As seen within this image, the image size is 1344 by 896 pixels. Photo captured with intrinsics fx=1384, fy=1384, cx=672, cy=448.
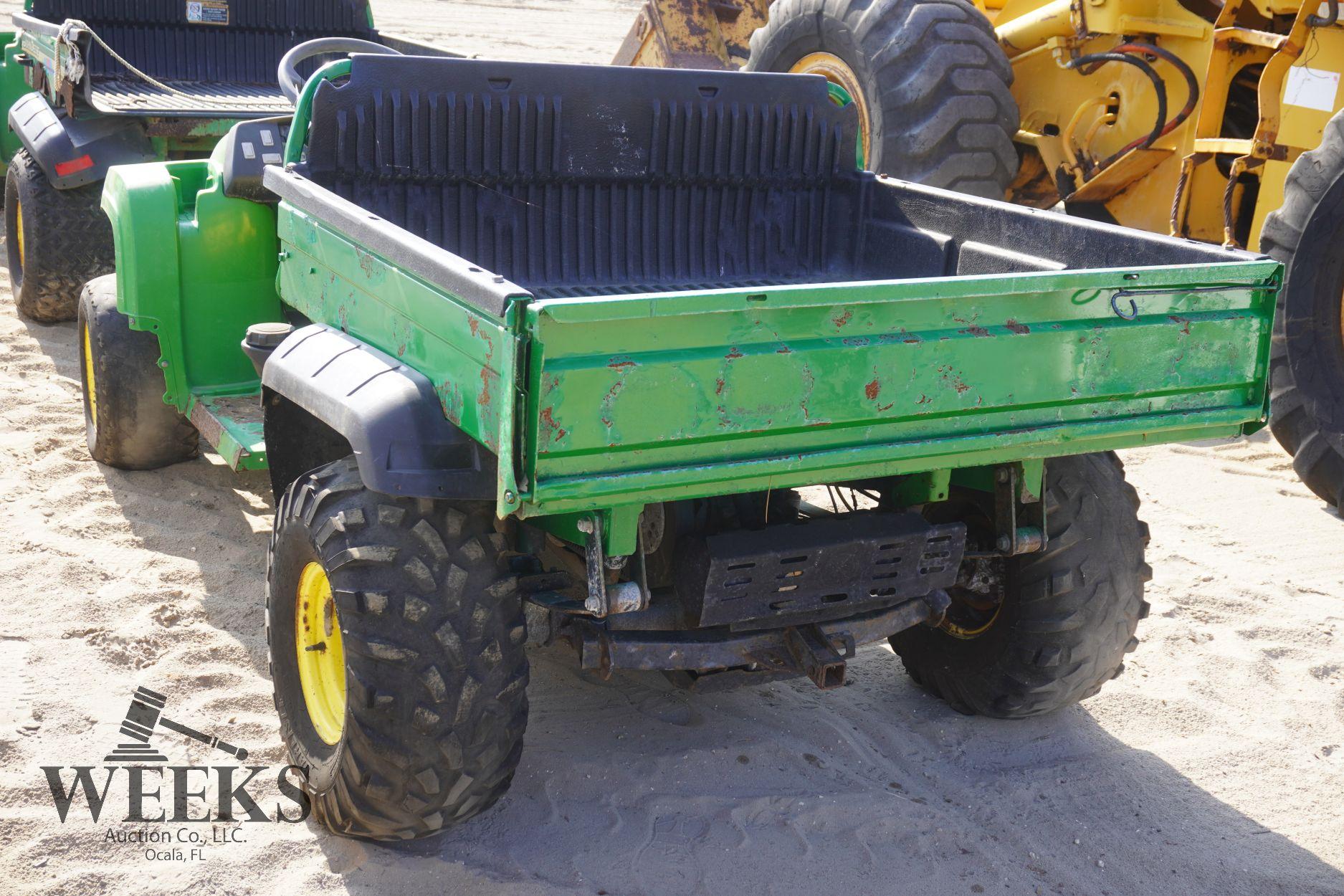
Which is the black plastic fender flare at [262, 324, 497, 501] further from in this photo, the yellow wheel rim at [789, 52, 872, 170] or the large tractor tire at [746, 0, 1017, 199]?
the yellow wheel rim at [789, 52, 872, 170]

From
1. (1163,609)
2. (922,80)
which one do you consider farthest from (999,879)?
(922,80)

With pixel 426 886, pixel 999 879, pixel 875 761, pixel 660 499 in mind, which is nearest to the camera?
pixel 660 499

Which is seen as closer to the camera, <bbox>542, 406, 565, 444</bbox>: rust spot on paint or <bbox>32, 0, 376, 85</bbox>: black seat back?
<bbox>542, 406, 565, 444</bbox>: rust spot on paint

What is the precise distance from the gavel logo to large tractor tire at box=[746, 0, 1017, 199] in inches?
155

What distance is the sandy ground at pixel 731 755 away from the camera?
2916 millimetres

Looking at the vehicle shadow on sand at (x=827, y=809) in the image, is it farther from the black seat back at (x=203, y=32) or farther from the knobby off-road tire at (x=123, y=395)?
the black seat back at (x=203, y=32)

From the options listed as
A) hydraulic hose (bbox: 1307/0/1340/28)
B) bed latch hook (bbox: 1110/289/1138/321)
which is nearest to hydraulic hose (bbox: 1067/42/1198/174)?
hydraulic hose (bbox: 1307/0/1340/28)

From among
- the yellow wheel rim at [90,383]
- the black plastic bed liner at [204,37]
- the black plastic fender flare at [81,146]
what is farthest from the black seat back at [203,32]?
the yellow wheel rim at [90,383]

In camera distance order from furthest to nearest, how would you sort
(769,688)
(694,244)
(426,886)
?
(694,244) → (769,688) → (426,886)

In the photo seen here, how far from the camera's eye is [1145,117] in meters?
5.98

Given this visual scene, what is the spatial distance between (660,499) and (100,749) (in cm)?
159

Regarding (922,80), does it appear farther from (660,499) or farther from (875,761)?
(660,499)

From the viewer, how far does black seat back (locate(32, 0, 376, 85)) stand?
6930 mm

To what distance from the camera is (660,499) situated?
2.49 m
